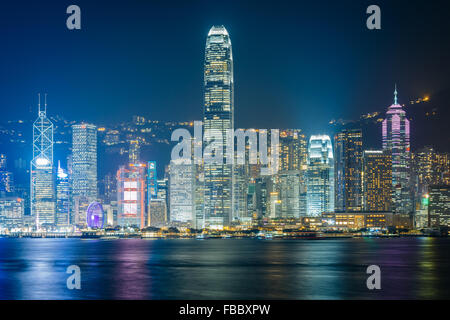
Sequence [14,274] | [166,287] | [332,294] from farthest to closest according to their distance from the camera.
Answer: [14,274] → [166,287] → [332,294]

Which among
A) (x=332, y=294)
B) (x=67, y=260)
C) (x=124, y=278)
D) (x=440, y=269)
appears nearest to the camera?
(x=332, y=294)

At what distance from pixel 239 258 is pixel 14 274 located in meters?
44.7

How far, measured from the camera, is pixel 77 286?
7788cm

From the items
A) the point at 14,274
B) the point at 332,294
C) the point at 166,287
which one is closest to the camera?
the point at 332,294

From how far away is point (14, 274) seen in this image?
9156 centimetres

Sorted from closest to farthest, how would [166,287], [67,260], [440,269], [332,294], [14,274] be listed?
1. [332,294]
2. [166,287]
3. [14,274]
4. [440,269]
5. [67,260]

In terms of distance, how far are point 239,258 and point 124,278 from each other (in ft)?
134

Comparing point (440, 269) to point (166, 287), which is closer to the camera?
point (166, 287)
